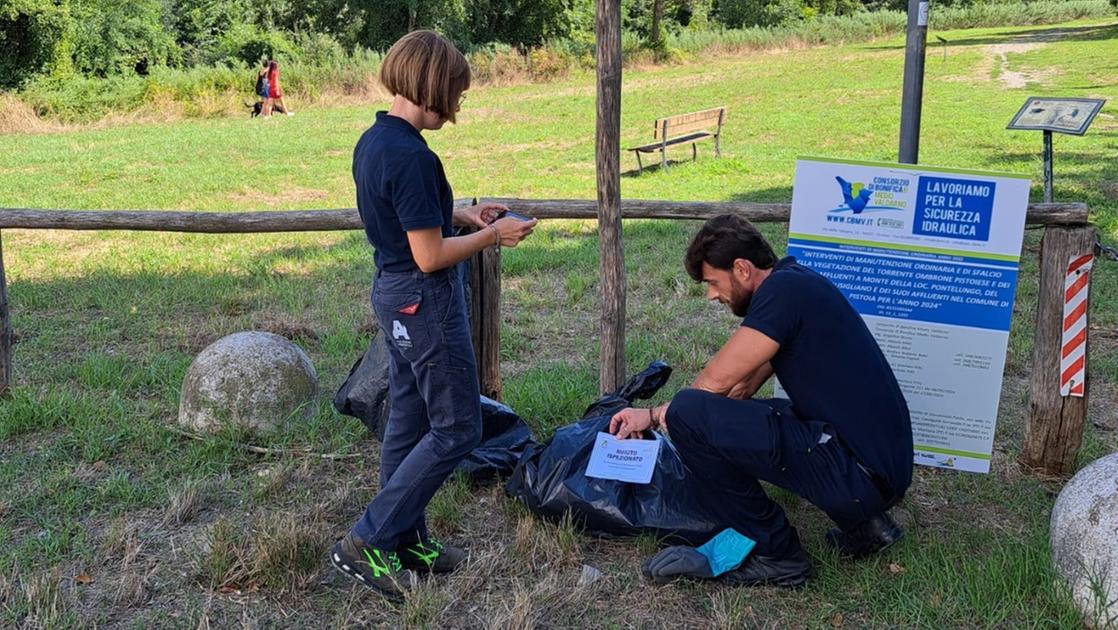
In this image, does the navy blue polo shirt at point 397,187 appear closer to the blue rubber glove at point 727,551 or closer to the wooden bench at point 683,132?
the blue rubber glove at point 727,551

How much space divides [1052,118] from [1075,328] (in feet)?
17.0

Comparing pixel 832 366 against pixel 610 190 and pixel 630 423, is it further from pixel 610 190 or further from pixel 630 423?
pixel 610 190

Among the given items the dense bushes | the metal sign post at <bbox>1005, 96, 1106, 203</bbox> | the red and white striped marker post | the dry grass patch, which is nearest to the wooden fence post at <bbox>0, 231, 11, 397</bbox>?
the dry grass patch

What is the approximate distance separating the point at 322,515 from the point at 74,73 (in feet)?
97.5

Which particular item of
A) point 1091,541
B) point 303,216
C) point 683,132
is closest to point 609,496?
point 1091,541

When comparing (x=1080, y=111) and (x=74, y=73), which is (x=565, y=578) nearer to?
(x=1080, y=111)

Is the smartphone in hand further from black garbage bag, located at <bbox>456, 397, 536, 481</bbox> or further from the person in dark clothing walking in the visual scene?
black garbage bag, located at <bbox>456, 397, 536, 481</bbox>

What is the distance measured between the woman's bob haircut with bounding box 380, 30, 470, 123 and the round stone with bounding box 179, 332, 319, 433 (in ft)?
7.02

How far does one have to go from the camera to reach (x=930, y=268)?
3902mm

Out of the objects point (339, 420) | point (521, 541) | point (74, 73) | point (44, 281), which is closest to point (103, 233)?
point (44, 281)

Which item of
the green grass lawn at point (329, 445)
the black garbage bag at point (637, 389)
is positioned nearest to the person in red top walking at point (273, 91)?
the green grass lawn at point (329, 445)

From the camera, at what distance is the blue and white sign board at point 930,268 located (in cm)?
381

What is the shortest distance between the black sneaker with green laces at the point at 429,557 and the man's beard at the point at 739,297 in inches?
53.0

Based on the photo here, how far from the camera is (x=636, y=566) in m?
3.44
